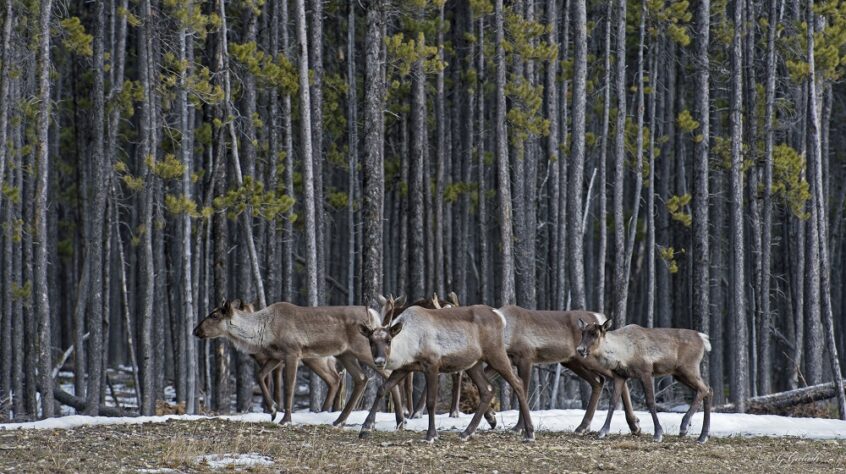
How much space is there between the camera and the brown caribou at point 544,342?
14.8 metres

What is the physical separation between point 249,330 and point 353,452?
4.09 metres

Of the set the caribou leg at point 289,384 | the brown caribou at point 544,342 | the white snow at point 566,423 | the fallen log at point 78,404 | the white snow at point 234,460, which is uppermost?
the brown caribou at point 544,342

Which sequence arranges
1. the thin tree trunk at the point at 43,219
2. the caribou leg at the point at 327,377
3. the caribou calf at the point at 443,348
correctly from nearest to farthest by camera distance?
1. the caribou calf at the point at 443,348
2. the caribou leg at the point at 327,377
3. the thin tree trunk at the point at 43,219

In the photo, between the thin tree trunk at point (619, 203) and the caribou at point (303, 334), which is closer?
the caribou at point (303, 334)

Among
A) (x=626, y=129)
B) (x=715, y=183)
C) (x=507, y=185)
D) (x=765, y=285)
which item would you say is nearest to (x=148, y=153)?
(x=507, y=185)

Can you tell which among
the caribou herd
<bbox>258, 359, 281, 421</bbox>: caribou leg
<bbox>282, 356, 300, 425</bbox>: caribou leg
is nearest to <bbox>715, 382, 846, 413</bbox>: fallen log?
the caribou herd

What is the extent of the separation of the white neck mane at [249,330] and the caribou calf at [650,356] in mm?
4374

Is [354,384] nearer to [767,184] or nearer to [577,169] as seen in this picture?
[577,169]

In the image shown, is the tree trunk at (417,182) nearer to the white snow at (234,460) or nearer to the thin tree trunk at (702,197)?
the thin tree trunk at (702,197)

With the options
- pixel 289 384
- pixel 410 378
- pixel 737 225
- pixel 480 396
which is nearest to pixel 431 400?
pixel 480 396

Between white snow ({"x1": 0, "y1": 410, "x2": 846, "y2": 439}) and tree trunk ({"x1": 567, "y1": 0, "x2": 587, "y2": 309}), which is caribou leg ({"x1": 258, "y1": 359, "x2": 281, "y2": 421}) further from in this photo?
tree trunk ({"x1": 567, "y1": 0, "x2": 587, "y2": 309})

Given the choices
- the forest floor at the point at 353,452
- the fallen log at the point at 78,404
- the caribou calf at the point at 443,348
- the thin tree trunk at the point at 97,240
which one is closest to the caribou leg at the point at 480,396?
the caribou calf at the point at 443,348

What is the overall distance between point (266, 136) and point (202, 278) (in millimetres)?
4605

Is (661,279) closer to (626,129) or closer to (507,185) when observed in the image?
(626,129)
